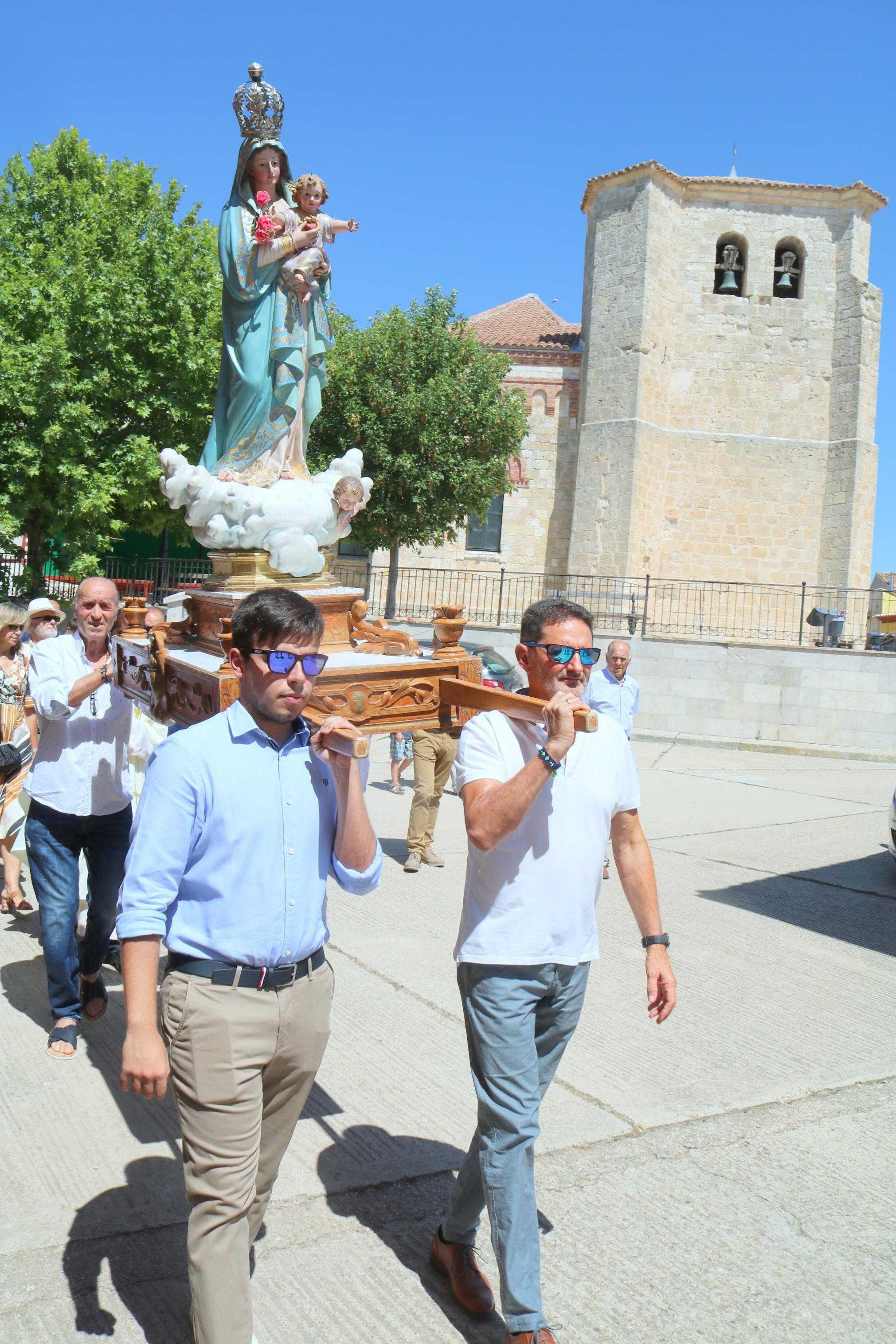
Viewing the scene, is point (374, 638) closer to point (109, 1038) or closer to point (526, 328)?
point (109, 1038)

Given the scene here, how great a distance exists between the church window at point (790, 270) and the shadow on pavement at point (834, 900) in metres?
22.8

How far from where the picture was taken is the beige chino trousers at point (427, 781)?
8305 millimetres

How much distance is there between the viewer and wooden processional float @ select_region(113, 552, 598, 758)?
3.44 m

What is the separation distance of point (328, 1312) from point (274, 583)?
2.46 metres

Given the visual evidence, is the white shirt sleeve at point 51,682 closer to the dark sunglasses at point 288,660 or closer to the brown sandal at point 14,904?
the brown sandal at point 14,904

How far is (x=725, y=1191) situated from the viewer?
359cm

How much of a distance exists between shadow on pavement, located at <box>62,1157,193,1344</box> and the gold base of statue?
2.14 meters

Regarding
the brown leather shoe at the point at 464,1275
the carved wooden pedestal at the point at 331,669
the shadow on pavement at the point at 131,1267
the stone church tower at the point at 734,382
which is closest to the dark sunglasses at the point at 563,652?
the carved wooden pedestal at the point at 331,669

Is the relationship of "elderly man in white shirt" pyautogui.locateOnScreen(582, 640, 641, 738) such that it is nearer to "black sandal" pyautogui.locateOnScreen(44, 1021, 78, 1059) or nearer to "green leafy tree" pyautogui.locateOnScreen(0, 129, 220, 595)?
"black sandal" pyautogui.locateOnScreen(44, 1021, 78, 1059)

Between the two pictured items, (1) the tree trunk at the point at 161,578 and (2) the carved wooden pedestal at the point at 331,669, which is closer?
(2) the carved wooden pedestal at the point at 331,669

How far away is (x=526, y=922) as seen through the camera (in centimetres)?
282

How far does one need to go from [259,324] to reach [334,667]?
1.79 meters

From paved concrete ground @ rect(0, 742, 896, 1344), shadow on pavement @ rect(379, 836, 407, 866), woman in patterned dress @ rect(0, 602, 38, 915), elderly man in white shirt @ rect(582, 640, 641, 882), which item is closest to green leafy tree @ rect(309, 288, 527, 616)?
shadow on pavement @ rect(379, 836, 407, 866)

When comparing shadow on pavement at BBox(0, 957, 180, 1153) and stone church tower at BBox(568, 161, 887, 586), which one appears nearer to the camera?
shadow on pavement at BBox(0, 957, 180, 1153)
